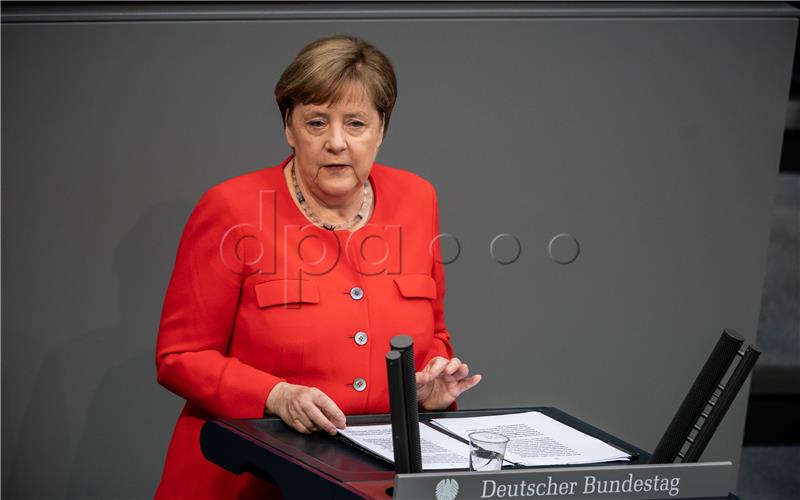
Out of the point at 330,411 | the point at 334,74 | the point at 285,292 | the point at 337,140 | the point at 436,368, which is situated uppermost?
the point at 334,74

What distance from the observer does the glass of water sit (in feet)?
5.86

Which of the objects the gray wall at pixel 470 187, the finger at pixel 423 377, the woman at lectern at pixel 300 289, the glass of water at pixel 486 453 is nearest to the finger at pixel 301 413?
the woman at lectern at pixel 300 289

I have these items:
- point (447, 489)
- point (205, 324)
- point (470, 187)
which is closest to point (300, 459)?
point (447, 489)

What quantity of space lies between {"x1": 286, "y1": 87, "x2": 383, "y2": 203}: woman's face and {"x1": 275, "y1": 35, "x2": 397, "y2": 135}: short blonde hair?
0.02m

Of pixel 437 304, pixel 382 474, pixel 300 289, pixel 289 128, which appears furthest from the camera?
pixel 437 304

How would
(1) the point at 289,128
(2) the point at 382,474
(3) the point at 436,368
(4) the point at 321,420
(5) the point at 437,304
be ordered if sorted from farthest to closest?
(5) the point at 437,304
(1) the point at 289,128
(3) the point at 436,368
(4) the point at 321,420
(2) the point at 382,474

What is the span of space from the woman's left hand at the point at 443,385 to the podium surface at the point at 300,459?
0.16m

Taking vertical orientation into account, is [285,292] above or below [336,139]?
below

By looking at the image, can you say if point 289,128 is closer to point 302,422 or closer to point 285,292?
point 285,292

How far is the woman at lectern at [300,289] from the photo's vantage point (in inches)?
89.7

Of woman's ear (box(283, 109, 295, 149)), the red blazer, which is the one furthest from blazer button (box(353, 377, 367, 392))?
woman's ear (box(283, 109, 295, 149))

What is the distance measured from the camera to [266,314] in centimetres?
230

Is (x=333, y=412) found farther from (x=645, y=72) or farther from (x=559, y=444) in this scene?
(x=645, y=72)

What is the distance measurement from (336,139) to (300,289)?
34cm
